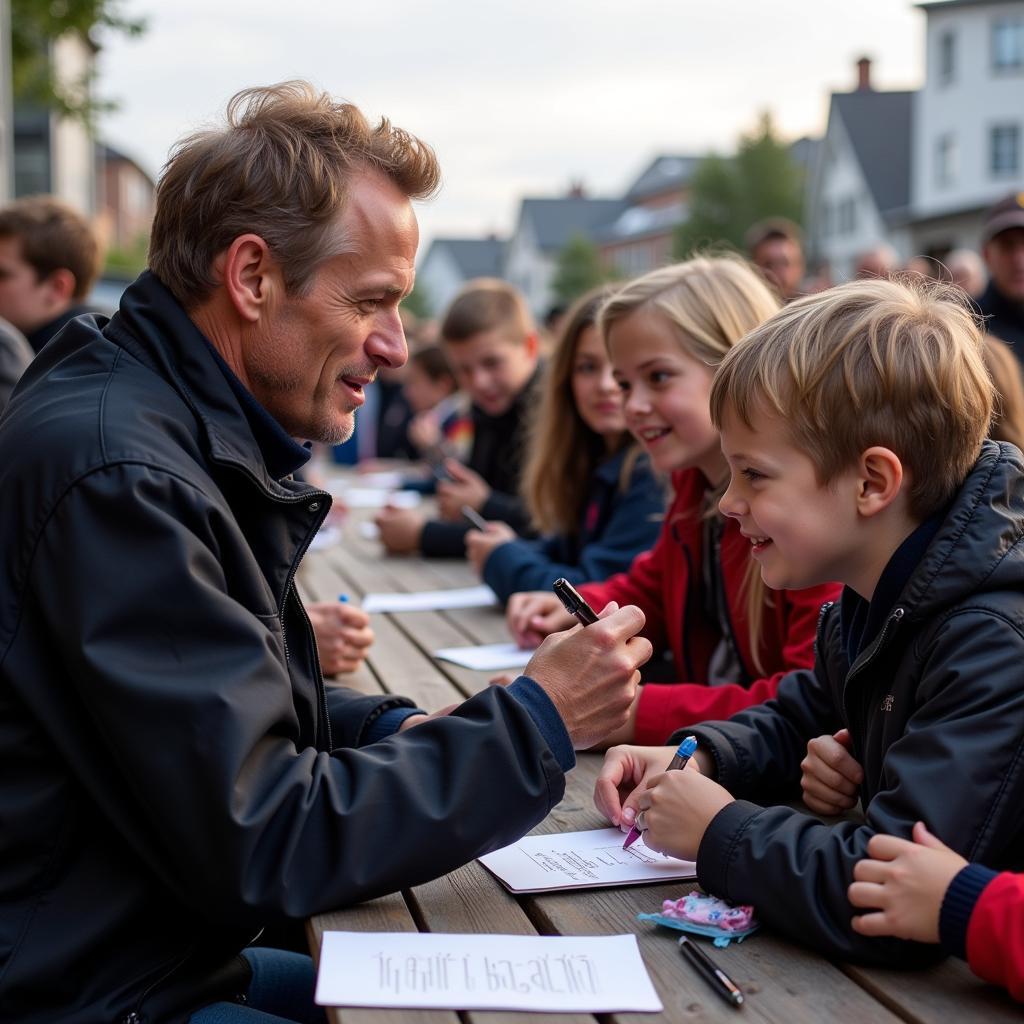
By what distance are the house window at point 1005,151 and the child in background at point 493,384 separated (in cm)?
3659

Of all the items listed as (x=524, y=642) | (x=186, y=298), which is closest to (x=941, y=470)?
(x=186, y=298)

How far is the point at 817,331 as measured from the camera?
5.78 feet

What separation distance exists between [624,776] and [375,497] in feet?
17.1

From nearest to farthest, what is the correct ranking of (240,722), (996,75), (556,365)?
(240,722) → (556,365) → (996,75)

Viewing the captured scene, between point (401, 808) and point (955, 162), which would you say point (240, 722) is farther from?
point (955, 162)

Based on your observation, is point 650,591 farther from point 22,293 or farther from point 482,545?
point 22,293

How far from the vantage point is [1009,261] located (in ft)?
21.9

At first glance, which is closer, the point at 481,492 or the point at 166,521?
the point at 166,521

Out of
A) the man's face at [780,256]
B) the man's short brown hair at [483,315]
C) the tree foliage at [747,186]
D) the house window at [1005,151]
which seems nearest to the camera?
the man's short brown hair at [483,315]

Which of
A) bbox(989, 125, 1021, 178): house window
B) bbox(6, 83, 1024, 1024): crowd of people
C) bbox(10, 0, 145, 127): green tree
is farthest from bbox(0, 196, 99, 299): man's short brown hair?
bbox(989, 125, 1021, 178): house window

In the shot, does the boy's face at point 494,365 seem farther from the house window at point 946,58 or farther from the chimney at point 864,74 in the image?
the chimney at point 864,74

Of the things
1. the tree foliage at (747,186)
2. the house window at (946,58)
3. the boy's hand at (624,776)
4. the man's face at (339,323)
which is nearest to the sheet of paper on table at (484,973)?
the boy's hand at (624,776)

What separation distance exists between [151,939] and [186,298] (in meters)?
0.88

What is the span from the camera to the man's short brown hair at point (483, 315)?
18.7 ft
